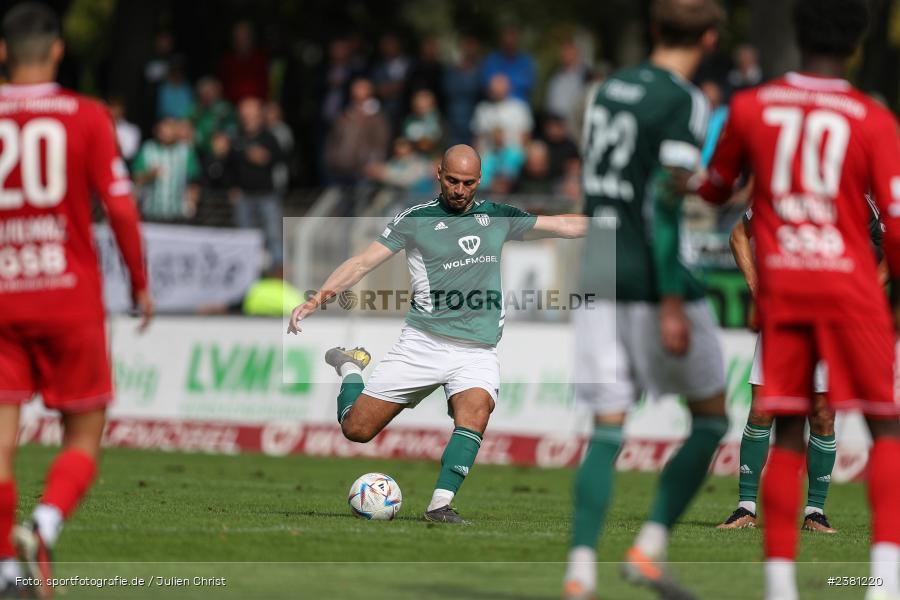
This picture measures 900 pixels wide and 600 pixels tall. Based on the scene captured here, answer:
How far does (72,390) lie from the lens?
7859 millimetres

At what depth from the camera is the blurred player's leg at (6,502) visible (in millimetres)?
7777

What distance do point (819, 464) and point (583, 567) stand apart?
4.63m

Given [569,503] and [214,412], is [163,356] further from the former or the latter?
[569,503]

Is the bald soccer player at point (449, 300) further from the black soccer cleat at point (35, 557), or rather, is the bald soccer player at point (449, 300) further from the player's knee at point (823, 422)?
the black soccer cleat at point (35, 557)

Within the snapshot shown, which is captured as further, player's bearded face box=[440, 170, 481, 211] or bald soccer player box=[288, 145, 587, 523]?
bald soccer player box=[288, 145, 587, 523]

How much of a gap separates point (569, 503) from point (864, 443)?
5.82 metres

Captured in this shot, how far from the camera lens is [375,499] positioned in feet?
37.5

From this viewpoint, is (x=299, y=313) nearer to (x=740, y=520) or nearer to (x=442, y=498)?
(x=442, y=498)

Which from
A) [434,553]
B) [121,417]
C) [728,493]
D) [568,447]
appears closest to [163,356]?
[121,417]

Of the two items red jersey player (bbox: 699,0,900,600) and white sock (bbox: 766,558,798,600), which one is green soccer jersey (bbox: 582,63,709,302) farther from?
white sock (bbox: 766,558,798,600)

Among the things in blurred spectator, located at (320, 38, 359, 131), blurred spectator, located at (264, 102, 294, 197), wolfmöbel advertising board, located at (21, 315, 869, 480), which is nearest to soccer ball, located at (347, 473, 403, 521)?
wolfmöbel advertising board, located at (21, 315, 869, 480)

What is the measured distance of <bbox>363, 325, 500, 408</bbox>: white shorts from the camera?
11852mm

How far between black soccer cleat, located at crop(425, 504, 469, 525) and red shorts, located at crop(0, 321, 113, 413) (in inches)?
152

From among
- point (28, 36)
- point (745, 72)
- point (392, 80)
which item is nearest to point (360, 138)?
point (392, 80)
